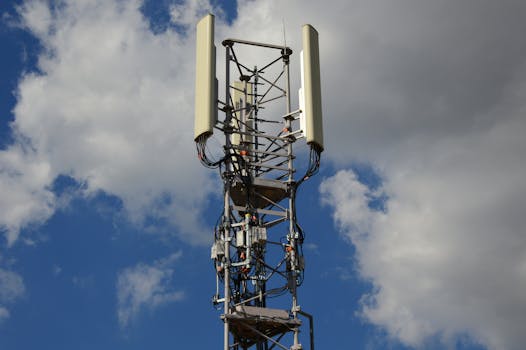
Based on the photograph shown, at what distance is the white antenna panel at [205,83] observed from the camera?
5925 centimetres

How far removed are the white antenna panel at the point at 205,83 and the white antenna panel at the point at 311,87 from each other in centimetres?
538

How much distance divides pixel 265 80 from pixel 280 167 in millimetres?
6349

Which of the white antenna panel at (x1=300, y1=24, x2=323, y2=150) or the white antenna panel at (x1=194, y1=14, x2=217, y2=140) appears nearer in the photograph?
the white antenna panel at (x1=194, y1=14, x2=217, y2=140)

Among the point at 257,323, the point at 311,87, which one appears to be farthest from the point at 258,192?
the point at 257,323

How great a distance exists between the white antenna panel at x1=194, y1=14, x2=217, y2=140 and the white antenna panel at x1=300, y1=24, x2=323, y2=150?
17.6 feet

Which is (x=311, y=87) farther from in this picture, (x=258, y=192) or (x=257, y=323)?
(x=257, y=323)

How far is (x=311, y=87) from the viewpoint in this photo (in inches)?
2453

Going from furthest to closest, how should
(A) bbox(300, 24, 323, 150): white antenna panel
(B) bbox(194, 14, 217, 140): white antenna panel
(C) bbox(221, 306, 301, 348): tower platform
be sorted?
(A) bbox(300, 24, 323, 150): white antenna panel, (B) bbox(194, 14, 217, 140): white antenna panel, (C) bbox(221, 306, 301, 348): tower platform

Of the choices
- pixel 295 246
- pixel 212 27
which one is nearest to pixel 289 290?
pixel 295 246

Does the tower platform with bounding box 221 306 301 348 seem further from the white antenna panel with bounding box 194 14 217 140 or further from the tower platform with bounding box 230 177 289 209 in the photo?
the white antenna panel with bounding box 194 14 217 140

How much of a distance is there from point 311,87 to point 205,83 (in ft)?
20.8

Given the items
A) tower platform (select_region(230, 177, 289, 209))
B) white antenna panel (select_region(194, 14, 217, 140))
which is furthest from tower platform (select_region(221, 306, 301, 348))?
white antenna panel (select_region(194, 14, 217, 140))

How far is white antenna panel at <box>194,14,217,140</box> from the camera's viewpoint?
59250 mm

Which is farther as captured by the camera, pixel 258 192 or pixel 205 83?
pixel 258 192
